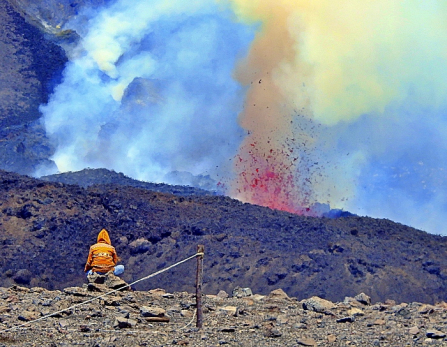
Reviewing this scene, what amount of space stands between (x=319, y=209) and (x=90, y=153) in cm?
2358

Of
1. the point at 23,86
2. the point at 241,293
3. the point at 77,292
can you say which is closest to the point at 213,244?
the point at 241,293

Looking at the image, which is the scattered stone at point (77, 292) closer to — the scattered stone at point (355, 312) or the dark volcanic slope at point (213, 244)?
the scattered stone at point (355, 312)

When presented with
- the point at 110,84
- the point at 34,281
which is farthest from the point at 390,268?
the point at 110,84

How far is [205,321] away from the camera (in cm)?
1844

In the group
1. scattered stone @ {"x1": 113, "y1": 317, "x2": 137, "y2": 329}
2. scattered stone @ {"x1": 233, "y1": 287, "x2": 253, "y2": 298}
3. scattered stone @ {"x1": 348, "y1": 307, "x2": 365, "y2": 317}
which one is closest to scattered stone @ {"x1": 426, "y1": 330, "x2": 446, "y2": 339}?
scattered stone @ {"x1": 348, "y1": 307, "x2": 365, "y2": 317}

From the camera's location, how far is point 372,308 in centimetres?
2133

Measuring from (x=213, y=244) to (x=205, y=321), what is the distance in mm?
14011

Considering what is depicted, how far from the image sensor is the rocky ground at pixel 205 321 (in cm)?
1627

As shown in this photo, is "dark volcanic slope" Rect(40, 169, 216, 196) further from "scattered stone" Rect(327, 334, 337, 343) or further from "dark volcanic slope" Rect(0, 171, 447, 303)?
"scattered stone" Rect(327, 334, 337, 343)

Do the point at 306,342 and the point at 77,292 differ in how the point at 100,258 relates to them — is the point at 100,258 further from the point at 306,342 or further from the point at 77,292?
the point at 306,342

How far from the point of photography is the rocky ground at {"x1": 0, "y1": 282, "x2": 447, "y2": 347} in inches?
640

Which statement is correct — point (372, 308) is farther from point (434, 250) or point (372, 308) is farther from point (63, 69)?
point (63, 69)

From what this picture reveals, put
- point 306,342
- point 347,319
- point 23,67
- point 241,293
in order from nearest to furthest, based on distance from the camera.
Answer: point 306,342
point 347,319
point 241,293
point 23,67

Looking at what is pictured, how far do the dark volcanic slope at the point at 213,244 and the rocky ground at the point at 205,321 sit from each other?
772cm
